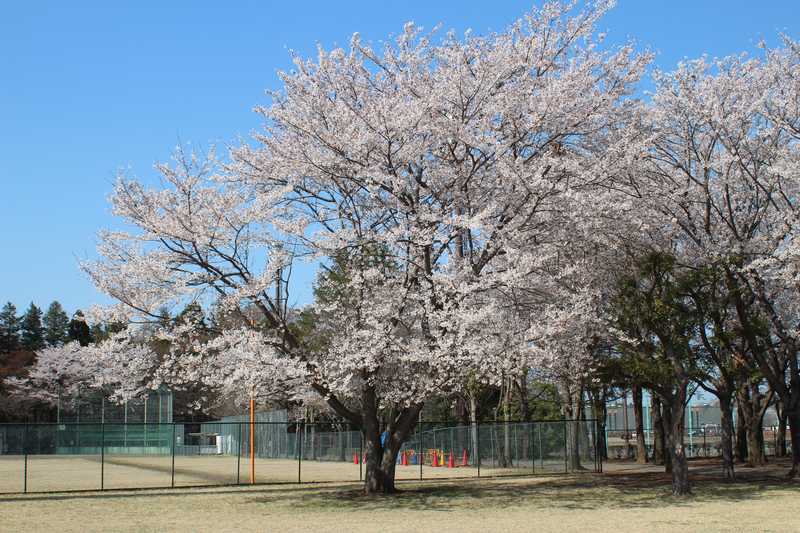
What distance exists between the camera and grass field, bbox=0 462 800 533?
52.4 ft

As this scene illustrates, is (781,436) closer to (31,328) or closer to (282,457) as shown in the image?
(282,457)

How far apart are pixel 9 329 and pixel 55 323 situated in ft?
26.6

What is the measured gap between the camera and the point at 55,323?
107 meters

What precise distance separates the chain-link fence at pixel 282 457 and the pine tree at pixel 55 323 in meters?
54.1

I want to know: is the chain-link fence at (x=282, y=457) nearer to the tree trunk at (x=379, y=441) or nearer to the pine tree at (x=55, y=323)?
the tree trunk at (x=379, y=441)

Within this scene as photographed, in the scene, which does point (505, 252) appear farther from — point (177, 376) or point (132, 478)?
point (132, 478)

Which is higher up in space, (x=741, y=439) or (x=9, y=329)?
(x=9, y=329)

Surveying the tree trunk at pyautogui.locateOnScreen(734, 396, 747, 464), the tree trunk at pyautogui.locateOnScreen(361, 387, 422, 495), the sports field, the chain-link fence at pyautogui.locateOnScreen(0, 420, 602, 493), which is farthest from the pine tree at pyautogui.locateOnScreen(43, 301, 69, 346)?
the tree trunk at pyautogui.locateOnScreen(361, 387, 422, 495)

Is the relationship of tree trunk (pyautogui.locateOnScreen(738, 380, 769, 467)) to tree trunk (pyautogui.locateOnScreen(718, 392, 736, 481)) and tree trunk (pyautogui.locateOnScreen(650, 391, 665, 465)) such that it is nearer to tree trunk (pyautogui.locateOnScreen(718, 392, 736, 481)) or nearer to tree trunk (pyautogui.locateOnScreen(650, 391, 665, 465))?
tree trunk (pyautogui.locateOnScreen(650, 391, 665, 465))

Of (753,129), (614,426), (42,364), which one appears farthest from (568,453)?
(42,364)

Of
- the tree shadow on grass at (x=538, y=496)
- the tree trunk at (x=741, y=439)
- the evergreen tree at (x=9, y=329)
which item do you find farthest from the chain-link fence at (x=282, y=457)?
the evergreen tree at (x=9, y=329)

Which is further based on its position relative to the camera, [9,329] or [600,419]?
[9,329]

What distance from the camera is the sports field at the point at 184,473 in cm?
2750

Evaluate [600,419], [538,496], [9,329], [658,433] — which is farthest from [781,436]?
[9,329]
